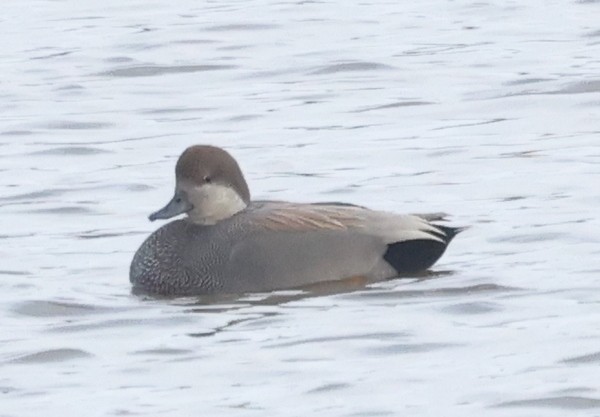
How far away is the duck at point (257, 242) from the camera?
412 inches

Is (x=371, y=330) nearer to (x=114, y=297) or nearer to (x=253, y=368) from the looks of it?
(x=253, y=368)

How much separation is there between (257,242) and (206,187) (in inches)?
16.1

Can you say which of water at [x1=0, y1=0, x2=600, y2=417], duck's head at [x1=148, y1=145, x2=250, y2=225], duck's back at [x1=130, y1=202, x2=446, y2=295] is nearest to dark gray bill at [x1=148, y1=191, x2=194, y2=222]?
duck's head at [x1=148, y1=145, x2=250, y2=225]

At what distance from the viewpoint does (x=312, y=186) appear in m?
12.7

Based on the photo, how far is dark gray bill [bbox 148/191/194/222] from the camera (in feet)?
35.1

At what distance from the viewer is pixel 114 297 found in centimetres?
1039

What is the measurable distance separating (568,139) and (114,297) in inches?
158

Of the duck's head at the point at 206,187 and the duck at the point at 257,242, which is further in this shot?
the duck's head at the point at 206,187

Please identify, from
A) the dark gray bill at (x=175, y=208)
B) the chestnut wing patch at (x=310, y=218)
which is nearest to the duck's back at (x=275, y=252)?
the chestnut wing patch at (x=310, y=218)

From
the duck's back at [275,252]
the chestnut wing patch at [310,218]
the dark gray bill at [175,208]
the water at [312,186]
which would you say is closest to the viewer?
the water at [312,186]

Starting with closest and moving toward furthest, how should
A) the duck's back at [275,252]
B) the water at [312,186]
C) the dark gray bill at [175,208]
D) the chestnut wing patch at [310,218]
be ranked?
the water at [312,186] < the duck's back at [275,252] < the chestnut wing patch at [310,218] < the dark gray bill at [175,208]

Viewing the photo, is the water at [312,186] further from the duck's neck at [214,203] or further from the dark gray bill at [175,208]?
the duck's neck at [214,203]

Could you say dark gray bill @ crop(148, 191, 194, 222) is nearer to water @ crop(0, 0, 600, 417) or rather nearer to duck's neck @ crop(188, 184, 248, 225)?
duck's neck @ crop(188, 184, 248, 225)

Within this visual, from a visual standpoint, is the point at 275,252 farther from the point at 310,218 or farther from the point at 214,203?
the point at 214,203
